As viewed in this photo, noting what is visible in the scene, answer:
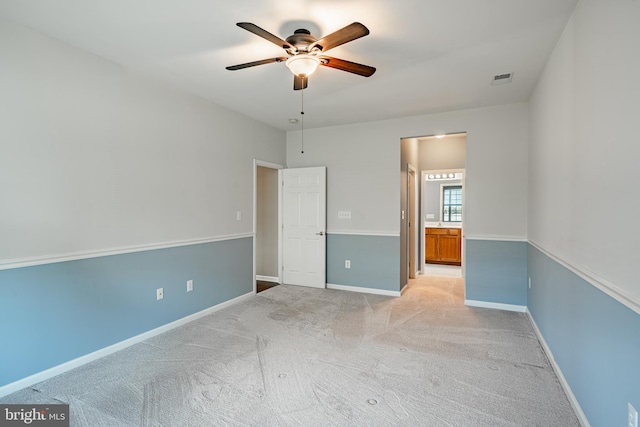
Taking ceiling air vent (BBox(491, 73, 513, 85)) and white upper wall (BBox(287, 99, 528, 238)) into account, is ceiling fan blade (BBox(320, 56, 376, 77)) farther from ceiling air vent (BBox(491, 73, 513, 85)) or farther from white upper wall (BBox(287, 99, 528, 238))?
ceiling air vent (BBox(491, 73, 513, 85))

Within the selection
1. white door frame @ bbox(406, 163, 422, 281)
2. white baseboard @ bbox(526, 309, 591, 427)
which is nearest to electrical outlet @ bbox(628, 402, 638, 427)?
white baseboard @ bbox(526, 309, 591, 427)

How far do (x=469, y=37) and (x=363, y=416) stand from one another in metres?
2.83

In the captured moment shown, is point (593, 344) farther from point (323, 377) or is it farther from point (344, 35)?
point (344, 35)

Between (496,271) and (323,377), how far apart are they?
9.41ft

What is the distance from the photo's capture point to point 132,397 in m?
2.16

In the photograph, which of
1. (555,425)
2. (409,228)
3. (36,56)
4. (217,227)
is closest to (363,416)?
(555,425)

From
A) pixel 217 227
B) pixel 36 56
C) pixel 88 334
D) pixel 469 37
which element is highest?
pixel 469 37

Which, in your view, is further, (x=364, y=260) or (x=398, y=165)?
(x=364, y=260)

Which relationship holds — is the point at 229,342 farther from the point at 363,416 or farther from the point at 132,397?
the point at 363,416

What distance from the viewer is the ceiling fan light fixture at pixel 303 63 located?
2316 millimetres

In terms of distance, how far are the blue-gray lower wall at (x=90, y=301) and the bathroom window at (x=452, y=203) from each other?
606 centimetres

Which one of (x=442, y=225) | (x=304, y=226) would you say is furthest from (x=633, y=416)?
(x=442, y=225)

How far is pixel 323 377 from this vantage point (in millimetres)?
2420

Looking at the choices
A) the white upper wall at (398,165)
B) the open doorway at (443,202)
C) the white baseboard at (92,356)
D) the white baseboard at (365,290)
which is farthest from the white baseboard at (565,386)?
the white baseboard at (92,356)
